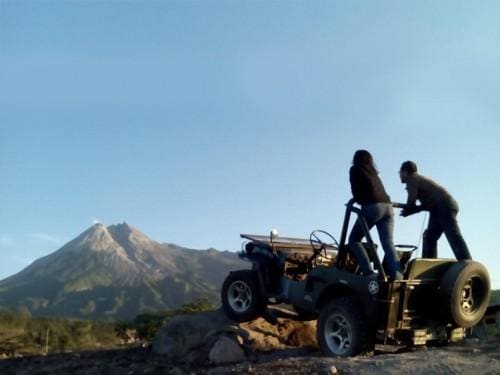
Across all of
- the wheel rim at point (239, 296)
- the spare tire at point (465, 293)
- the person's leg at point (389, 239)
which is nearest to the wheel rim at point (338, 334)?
the person's leg at point (389, 239)

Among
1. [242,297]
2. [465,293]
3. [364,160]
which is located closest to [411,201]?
[364,160]

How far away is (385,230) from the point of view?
348 inches

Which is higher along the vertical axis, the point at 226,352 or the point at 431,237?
the point at 431,237

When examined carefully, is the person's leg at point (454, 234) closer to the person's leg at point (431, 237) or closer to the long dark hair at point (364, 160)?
the person's leg at point (431, 237)

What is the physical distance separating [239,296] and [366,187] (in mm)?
3299

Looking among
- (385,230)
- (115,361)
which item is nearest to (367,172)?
(385,230)

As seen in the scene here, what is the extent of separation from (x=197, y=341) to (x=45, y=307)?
203 metres

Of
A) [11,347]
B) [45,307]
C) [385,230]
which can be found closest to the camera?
[385,230]

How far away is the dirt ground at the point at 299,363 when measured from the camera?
7.02m

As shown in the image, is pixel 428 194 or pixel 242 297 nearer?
pixel 428 194

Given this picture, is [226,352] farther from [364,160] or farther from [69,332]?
[69,332]

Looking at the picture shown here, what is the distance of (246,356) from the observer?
31.8ft

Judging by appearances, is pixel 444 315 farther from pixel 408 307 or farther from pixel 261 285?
pixel 261 285

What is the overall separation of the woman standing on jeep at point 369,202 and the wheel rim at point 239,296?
2464 millimetres
